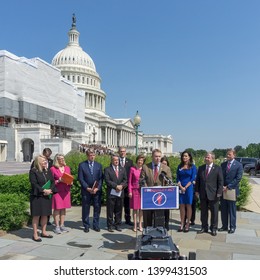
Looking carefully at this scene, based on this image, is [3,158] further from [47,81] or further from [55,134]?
[47,81]

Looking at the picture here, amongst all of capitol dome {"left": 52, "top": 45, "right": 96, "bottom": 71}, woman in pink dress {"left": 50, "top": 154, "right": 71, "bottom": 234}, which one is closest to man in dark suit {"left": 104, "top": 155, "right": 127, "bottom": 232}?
woman in pink dress {"left": 50, "top": 154, "right": 71, "bottom": 234}

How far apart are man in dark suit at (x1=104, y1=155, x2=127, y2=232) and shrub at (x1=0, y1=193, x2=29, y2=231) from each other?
219 cm

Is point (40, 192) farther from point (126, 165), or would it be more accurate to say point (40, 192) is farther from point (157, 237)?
point (157, 237)

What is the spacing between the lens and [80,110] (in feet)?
298

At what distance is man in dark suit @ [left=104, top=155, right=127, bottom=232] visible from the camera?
28.2 feet

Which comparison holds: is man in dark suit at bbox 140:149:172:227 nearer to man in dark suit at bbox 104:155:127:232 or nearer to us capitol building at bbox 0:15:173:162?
man in dark suit at bbox 104:155:127:232

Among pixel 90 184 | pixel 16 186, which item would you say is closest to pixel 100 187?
pixel 90 184

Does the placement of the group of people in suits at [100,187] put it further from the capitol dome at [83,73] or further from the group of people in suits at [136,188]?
the capitol dome at [83,73]

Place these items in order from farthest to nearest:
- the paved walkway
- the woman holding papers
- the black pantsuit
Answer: the black pantsuit
the woman holding papers
the paved walkway

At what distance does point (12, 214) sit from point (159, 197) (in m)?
3.89

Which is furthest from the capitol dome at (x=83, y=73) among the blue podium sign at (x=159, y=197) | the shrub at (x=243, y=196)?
the blue podium sign at (x=159, y=197)

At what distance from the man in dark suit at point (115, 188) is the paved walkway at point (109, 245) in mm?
332

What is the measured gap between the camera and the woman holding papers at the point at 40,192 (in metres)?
7.64
